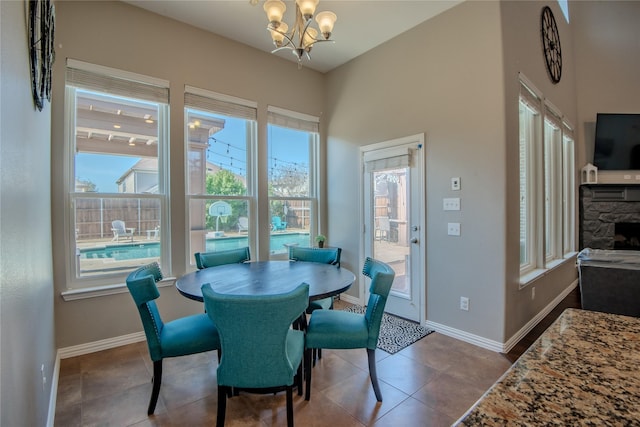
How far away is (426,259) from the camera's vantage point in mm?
3297

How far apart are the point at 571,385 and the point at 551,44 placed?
5084mm

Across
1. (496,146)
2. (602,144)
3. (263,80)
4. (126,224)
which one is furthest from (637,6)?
(126,224)

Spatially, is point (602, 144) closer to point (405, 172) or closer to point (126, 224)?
point (405, 172)

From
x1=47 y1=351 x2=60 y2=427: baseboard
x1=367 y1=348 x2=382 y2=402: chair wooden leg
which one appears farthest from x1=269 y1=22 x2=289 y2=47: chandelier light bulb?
x1=47 y1=351 x2=60 y2=427: baseboard

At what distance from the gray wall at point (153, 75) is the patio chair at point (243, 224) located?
0.71 ft

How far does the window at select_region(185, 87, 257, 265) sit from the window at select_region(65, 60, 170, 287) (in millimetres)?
291

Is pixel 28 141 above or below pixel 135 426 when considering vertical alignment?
above

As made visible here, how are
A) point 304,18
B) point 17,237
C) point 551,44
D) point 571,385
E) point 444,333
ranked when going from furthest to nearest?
point 551,44 → point 444,333 → point 304,18 → point 17,237 → point 571,385

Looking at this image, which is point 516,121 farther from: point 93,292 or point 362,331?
point 93,292

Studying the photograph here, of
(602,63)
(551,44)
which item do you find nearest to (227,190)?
(551,44)

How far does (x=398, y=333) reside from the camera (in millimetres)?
3125

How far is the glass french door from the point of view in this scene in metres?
3.39

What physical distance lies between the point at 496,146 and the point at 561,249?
293 centimetres

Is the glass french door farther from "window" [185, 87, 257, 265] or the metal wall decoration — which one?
the metal wall decoration
